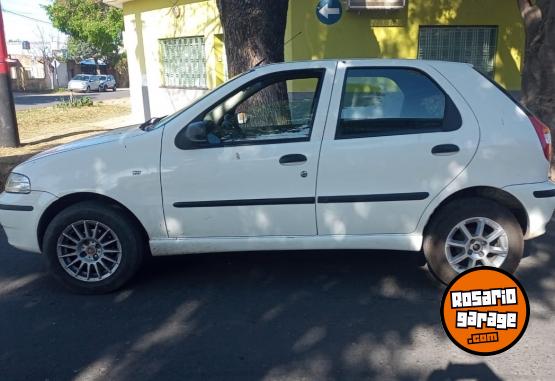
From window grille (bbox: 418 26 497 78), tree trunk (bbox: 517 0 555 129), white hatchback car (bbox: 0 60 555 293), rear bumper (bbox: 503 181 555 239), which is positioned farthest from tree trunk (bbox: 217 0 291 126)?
window grille (bbox: 418 26 497 78)

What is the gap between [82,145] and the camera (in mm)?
4105

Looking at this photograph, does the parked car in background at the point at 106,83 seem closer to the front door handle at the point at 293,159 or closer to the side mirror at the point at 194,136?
the side mirror at the point at 194,136

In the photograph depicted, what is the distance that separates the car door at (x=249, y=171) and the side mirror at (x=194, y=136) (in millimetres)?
30

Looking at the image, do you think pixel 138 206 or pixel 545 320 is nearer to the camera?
pixel 545 320

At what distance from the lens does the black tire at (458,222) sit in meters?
3.94

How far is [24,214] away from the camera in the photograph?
404cm

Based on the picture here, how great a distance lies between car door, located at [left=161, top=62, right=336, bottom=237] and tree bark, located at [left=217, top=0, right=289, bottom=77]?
8.31ft

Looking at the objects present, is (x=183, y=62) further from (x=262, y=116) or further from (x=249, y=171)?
(x=249, y=171)

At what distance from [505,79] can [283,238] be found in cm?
910

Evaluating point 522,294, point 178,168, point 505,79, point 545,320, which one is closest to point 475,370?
point 545,320

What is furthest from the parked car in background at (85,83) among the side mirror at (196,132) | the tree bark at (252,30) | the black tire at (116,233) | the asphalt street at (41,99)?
the side mirror at (196,132)

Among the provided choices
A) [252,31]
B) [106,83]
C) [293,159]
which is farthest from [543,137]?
[106,83]

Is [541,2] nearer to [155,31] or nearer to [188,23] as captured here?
[188,23]

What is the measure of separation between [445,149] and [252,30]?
3393mm
